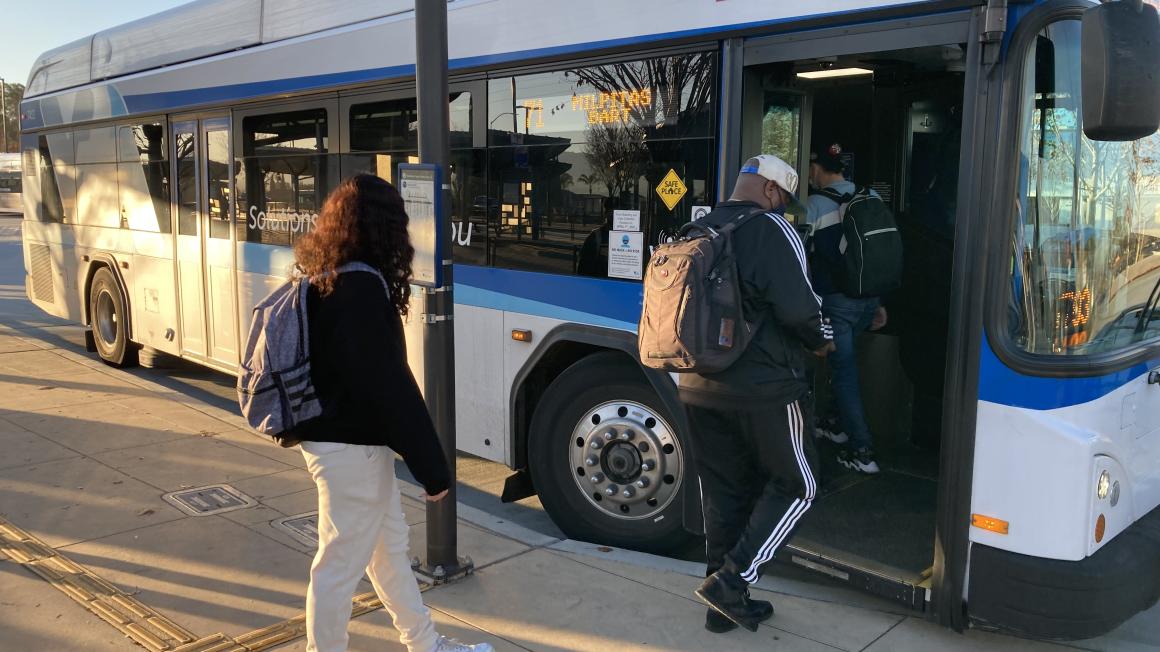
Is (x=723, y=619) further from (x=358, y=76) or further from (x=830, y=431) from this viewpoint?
(x=358, y=76)

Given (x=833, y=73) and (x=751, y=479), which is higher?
(x=833, y=73)

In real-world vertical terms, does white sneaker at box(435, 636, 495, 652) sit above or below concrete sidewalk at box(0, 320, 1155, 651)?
above

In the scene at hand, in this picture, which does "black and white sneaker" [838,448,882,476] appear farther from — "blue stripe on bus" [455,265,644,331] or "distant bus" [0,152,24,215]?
"distant bus" [0,152,24,215]

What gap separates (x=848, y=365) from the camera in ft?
16.3

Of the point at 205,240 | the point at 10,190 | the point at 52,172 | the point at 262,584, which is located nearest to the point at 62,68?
the point at 52,172

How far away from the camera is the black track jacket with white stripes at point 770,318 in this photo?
11.2 feet

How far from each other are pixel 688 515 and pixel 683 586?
32cm

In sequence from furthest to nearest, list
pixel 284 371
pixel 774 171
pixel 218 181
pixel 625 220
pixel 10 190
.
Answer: pixel 10 190
pixel 218 181
pixel 625 220
pixel 774 171
pixel 284 371

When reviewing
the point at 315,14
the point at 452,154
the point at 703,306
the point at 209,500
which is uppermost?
the point at 315,14

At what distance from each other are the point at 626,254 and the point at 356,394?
1.95m

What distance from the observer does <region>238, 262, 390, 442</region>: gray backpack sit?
111 inches

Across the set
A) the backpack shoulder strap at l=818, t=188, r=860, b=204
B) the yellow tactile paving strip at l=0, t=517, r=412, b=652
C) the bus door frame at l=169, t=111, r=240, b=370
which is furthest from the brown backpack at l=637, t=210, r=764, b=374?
the bus door frame at l=169, t=111, r=240, b=370

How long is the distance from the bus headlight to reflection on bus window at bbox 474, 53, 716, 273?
1873mm

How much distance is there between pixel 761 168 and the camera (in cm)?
358
